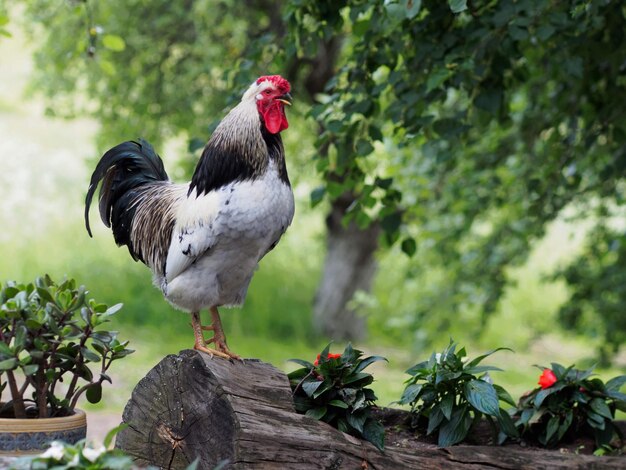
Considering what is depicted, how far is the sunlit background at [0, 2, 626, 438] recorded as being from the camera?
35.1 ft

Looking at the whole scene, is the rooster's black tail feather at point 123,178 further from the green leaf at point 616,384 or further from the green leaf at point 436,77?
the green leaf at point 616,384

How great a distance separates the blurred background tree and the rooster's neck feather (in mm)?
792

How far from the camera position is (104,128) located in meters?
10.3

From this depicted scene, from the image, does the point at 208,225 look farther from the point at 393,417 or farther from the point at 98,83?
the point at 98,83

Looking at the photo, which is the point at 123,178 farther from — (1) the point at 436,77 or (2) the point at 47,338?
(1) the point at 436,77

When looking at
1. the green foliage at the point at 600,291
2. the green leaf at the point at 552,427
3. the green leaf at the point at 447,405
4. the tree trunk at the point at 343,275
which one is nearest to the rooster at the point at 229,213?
the green leaf at the point at 447,405

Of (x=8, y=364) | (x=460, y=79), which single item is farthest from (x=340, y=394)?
(x=460, y=79)

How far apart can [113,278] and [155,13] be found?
3924mm

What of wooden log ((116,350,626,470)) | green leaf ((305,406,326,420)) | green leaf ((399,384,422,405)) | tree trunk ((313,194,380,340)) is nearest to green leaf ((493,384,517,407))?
green leaf ((399,384,422,405))

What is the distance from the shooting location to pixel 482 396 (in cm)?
378

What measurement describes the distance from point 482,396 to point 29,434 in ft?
6.09

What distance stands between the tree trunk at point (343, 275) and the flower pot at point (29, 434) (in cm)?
865

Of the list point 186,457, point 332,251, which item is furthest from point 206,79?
point 186,457

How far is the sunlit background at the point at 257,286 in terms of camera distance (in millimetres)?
10711
